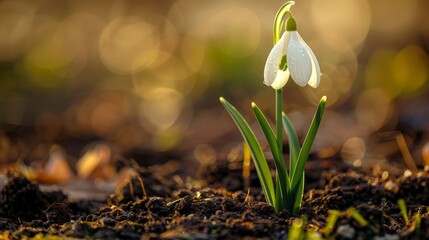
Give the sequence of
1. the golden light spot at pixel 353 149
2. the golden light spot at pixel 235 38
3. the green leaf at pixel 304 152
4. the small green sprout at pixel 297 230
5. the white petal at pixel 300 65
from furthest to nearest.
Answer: the golden light spot at pixel 235 38
the golden light spot at pixel 353 149
the green leaf at pixel 304 152
the white petal at pixel 300 65
the small green sprout at pixel 297 230

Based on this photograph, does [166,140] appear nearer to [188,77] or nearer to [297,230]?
[188,77]

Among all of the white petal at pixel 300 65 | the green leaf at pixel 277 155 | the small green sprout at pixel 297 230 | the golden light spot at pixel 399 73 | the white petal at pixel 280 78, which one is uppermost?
the white petal at pixel 300 65

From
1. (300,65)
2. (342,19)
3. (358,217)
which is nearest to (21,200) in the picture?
(300,65)

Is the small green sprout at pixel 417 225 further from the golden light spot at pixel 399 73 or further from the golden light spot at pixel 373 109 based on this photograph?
the golden light spot at pixel 399 73

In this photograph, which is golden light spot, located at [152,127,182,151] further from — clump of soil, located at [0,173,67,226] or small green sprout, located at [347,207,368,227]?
small green sprout, located at [347,207,368,227]

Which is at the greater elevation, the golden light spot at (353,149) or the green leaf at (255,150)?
the green leaf at (255,150)

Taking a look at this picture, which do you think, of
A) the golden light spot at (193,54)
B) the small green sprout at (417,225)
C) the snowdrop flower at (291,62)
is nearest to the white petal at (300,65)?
the snowdrop flower at (291,62)

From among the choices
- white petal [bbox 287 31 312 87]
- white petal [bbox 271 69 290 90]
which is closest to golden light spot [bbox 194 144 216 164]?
white petal [bbox 271 69 290 90]
